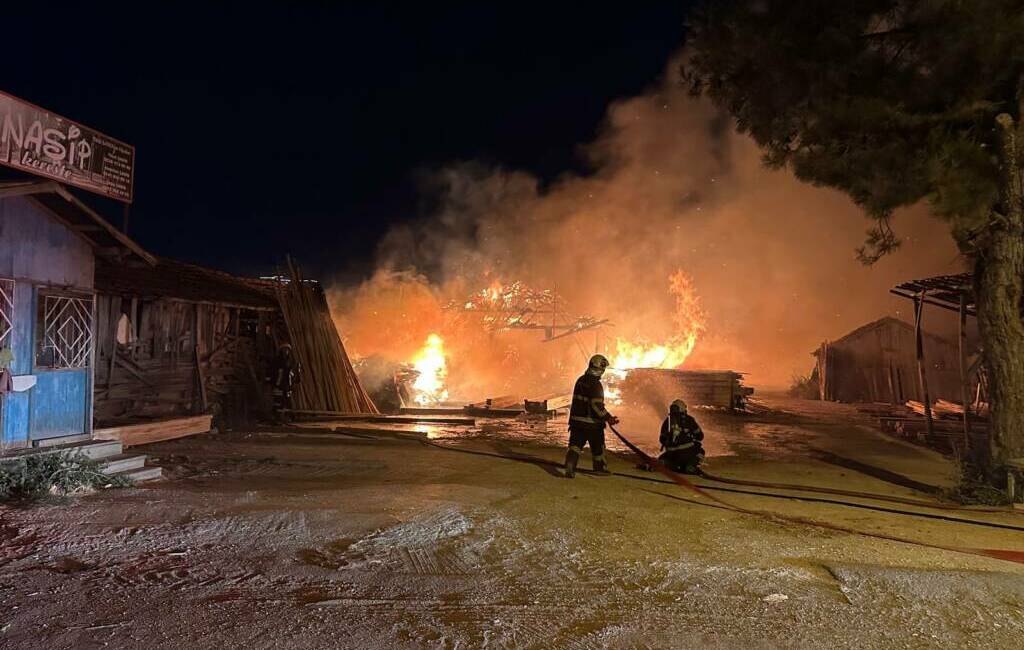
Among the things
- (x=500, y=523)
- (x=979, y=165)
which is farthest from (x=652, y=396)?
(x=500, y=523)

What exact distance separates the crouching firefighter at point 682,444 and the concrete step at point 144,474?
23.4 feet

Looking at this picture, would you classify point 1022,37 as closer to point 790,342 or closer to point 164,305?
point 164,305

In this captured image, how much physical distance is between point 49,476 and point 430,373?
56.2ft

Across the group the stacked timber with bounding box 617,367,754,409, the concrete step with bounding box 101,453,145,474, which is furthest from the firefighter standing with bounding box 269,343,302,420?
the stacked timber with bounding box 617,367,754,409

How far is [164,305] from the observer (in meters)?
13.3

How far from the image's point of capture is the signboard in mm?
8008

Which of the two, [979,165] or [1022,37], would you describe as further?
[979,165]

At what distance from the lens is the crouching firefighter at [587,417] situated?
30.0 feet

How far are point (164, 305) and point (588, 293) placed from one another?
85.2 feet

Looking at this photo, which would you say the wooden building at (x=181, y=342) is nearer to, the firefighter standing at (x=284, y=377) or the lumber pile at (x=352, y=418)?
the firefighter standing at (x=284, y=377)

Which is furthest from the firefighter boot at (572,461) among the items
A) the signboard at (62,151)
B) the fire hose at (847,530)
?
the signboard at (62,151)

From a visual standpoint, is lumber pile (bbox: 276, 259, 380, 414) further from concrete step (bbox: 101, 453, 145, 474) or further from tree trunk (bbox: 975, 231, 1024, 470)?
tree trunk (bbox: 975, 231, 1024, 470)

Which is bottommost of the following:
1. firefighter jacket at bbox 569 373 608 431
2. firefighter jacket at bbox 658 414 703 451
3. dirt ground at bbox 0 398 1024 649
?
dirt ground at bbox 0 398 1024 649

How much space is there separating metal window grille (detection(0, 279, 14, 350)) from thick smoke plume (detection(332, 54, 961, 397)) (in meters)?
23.3
